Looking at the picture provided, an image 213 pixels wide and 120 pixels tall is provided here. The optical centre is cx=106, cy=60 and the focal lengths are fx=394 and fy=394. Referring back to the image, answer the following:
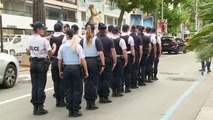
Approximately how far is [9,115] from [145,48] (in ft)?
19.3

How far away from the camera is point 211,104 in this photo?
8688mm

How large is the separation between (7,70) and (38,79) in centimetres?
416

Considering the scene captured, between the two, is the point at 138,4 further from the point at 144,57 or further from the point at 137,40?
the point at 137,40

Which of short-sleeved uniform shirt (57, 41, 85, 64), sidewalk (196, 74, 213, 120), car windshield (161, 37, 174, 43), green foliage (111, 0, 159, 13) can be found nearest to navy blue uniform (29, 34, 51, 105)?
short-sleeved uniform shirt (57, 41, 85, 64)

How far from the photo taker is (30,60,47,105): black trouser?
24.9 feet

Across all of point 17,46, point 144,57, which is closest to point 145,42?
point 144,57

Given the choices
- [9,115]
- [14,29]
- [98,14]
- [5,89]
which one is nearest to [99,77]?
[9,115]

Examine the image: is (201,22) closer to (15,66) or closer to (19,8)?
(15,66)

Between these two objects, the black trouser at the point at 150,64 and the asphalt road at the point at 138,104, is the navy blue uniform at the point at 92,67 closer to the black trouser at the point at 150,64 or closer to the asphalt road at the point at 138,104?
the asphalt road at the point at 138,104

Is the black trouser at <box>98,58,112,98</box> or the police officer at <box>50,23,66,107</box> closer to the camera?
the police officer at <box>50,23,66,107</box>

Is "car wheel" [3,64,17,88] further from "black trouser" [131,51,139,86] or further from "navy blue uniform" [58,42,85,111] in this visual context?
"navy blue uniform" [58,42,85,111]

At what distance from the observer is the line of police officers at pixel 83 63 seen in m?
7.36

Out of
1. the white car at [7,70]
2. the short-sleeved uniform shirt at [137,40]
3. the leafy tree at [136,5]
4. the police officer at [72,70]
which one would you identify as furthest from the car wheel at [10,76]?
the leafy tree at [136,5]

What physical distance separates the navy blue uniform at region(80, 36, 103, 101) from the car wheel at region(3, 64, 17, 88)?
4077 millimetres
